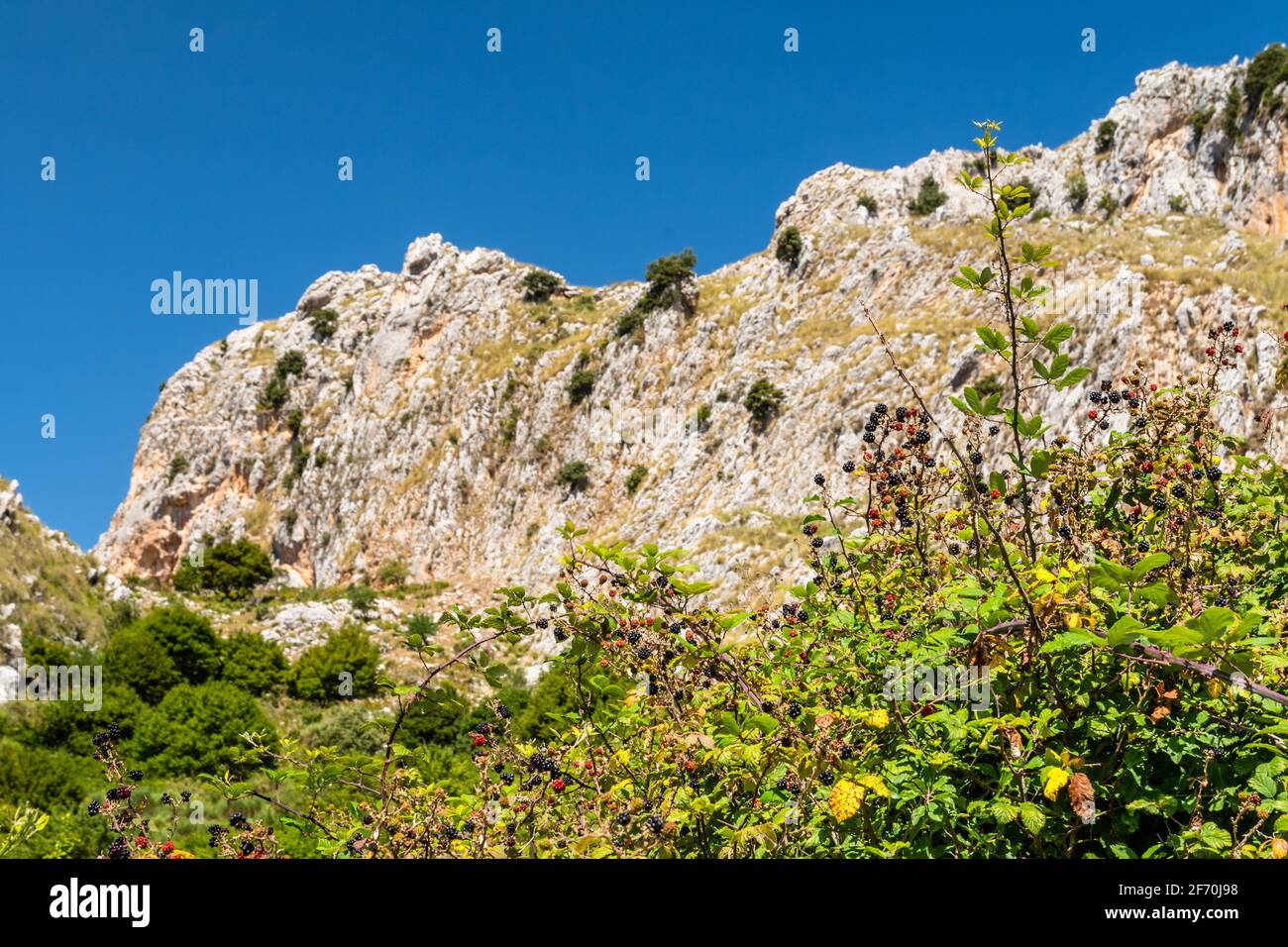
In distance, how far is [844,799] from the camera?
2.53m

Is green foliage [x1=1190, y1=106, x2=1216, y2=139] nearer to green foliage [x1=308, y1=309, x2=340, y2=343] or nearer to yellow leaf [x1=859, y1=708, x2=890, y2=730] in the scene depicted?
yellow leaf [x1=859, y1=708, x2=890, y2=730]

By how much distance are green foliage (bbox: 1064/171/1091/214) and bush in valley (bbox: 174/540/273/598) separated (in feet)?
223

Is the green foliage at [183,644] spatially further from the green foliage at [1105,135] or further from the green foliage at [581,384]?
the green foliage at [1105,135]

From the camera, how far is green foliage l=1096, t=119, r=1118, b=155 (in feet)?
198

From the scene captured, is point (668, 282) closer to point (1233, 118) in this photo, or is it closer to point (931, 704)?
point (1233, 118)

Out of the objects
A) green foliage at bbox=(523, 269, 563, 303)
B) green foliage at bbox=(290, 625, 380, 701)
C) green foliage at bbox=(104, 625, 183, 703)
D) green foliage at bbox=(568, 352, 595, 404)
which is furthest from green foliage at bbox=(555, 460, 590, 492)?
green foliage at bbox=(104, 625, 183, 703)

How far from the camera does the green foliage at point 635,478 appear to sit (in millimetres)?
48781

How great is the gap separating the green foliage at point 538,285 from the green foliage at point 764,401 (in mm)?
34483

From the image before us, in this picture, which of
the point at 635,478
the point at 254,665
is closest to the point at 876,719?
the point at 254,665
